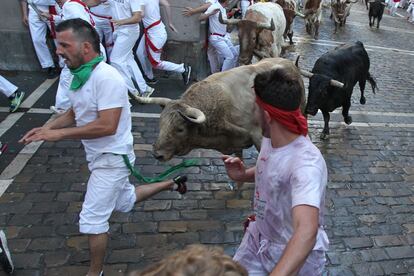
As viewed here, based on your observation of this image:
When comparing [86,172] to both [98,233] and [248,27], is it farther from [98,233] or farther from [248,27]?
[248,27]

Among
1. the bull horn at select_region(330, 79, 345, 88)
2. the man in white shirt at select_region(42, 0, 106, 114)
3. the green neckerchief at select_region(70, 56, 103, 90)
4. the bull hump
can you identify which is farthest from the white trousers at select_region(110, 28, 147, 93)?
the bull hump

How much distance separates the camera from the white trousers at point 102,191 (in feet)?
11.9

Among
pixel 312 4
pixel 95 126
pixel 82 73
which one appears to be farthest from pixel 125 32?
pixel 312 4

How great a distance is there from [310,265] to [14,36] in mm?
9448

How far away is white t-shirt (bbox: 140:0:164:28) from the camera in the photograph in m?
8.66

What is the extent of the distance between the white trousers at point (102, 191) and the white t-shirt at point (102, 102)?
0.09m

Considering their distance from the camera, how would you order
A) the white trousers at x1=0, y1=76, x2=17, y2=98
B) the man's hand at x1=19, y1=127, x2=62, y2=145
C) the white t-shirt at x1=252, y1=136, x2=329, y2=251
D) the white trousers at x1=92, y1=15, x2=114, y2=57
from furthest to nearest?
the white trousers at x1=92, y1=15, x2=114, y2=57, the white trousers at x1=0, y1=76, x2=17, y2=98, the man's hand at x1=19, y1=127, x2=62, y2=145, the white t-shirt at x1=252, y1=136, x2=329, y2=251

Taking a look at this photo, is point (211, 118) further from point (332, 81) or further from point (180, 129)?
point (332, 81)

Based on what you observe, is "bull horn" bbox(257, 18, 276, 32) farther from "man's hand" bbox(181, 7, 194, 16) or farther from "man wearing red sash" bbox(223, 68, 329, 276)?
"man wearing red sash" bbox(223, 68, 329, 276)

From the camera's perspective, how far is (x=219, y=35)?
32.3ft

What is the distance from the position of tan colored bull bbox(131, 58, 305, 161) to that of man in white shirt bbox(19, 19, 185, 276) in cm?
91

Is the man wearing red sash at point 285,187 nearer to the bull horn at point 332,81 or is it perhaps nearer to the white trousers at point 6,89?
the bull horn at point 332,81

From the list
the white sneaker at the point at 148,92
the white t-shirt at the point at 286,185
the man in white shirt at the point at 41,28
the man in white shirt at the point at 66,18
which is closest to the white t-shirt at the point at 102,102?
the white t-shirt at the point at 286,185

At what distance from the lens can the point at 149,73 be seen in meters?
9.88
